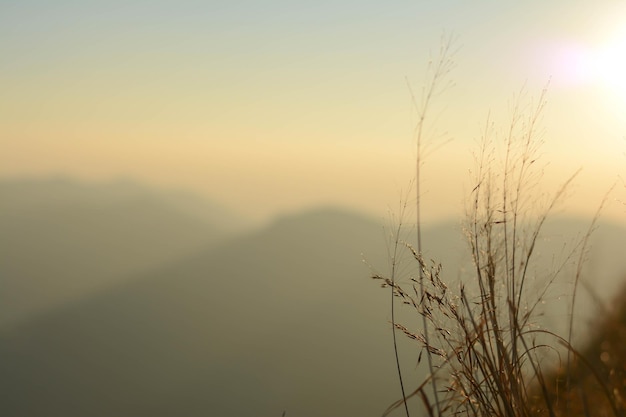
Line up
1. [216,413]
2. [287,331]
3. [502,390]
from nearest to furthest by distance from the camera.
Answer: [502,390] → [216,413] → [287,331]

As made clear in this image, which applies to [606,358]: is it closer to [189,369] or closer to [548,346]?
[548,346]

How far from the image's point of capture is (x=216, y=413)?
14662cm

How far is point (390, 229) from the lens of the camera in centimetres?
188

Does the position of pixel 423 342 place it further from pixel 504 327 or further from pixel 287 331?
pixel 287 331

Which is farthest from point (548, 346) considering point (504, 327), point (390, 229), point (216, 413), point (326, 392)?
point (216, 413)

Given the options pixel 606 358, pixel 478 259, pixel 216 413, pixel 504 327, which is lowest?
pixel 216 413

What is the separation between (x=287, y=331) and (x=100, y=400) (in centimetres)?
6025

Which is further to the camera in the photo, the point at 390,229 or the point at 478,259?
the point at 390,229

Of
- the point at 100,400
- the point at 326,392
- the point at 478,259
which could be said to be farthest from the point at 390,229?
the point at 100,400

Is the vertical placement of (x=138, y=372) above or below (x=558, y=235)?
below

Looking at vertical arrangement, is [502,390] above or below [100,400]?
above

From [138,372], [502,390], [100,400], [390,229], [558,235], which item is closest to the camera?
[502,390]

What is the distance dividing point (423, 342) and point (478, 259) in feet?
0.90

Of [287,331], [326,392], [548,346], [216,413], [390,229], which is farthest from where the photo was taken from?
[287,331]
